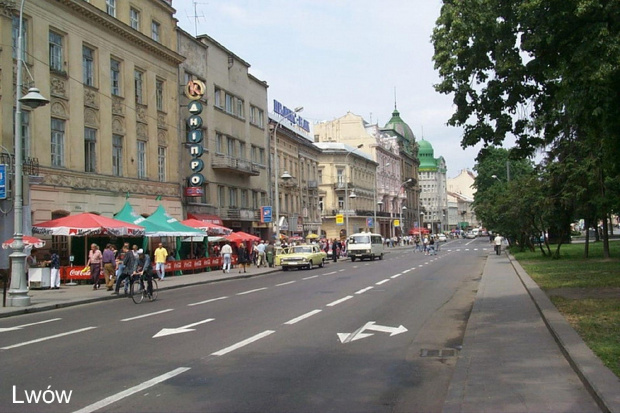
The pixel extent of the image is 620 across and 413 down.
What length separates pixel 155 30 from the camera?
125 feet

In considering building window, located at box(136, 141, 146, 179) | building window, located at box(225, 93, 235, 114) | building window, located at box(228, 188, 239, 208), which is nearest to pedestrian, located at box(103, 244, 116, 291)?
building window, located at box(136, 141, 146, 179)

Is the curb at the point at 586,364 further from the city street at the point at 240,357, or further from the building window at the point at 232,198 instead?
the building window at the point at 232,198

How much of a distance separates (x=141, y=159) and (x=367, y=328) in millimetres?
26385

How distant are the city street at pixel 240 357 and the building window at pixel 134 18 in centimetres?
2253

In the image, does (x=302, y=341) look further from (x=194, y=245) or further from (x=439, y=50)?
(x=194, y=245)

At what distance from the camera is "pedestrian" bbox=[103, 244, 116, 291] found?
23545mm

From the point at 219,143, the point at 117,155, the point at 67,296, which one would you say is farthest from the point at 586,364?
the point at 219,143

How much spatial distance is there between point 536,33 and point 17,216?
14.4 meters

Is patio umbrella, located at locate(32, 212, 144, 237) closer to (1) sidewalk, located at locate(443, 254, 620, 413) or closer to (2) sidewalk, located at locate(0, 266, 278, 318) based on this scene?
(2) sidewalk, located at locate(0, 266, 278, 318)

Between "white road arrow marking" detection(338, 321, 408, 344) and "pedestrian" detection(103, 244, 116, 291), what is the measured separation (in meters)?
13.7

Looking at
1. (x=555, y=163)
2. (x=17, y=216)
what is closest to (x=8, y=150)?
(x=17, y=216)

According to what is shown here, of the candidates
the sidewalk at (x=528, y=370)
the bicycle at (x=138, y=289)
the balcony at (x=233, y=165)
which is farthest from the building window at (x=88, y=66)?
the sidewalk at (x=528, y=370)

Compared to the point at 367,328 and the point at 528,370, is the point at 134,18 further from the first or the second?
the point at 528,370

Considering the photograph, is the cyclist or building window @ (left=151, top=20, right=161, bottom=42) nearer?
the cyclist
